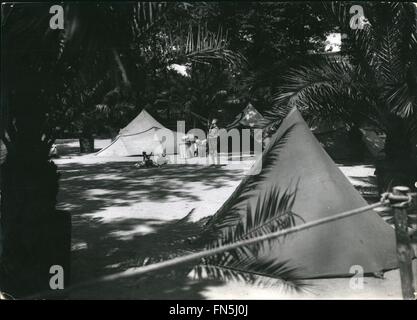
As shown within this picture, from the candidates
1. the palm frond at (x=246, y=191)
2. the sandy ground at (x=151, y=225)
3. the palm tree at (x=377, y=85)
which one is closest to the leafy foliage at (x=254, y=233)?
the palm frond at (x=246, y=191)

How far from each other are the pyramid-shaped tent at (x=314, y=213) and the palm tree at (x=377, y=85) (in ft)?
9.12

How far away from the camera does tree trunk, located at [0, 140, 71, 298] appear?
16.5 feet

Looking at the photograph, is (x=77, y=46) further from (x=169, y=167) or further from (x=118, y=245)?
(x=169, y=167)

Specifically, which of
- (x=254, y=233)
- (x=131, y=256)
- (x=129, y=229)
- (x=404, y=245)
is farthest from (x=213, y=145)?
(x=404, y=245)

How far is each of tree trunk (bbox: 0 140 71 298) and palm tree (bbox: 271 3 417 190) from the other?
17.9 ft

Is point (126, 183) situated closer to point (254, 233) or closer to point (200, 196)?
point (200, 196)

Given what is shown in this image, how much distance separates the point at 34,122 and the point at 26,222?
1.13m

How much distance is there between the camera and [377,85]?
30.7 ft

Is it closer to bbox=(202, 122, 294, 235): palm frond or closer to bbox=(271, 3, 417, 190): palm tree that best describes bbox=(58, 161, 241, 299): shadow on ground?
bbox=(202, 122, 294, 235): palm frond

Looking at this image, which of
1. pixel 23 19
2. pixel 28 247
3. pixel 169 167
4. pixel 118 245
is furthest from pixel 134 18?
pixel 169 167

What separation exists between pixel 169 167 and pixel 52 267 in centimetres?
1358
